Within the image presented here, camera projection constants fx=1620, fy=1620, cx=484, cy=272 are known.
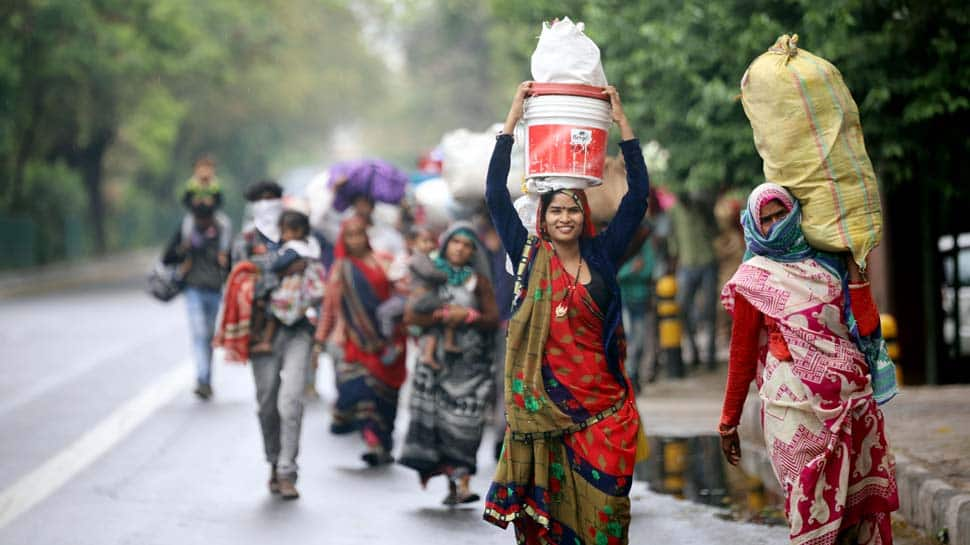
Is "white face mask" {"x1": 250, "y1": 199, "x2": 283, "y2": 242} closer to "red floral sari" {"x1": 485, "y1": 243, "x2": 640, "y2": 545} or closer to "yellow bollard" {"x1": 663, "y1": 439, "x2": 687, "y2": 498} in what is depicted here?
"yellow bollard" {"x1": 663, "y1": 439, "x2": 687, "y2": 498}

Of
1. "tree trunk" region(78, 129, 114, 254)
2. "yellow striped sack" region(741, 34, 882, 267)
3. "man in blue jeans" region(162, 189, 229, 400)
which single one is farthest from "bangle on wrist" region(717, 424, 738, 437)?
"tree trunk" region(78, 129, 114, 254)

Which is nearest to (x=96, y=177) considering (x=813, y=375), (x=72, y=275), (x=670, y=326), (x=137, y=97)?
(x=72, y=275)

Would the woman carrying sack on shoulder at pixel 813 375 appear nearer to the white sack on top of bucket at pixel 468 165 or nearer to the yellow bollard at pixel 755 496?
the yellow bollard at pixel 755 496

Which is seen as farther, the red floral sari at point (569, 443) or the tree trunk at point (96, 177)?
the tree trunk at point (96, 177)

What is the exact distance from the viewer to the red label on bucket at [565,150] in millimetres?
6602

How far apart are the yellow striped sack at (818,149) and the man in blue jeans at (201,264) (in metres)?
9.21

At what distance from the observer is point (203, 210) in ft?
48.3

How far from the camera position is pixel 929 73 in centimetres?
1103

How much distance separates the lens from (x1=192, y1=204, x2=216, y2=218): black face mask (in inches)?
576

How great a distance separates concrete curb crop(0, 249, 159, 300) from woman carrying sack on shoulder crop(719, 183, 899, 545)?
27.8 metres

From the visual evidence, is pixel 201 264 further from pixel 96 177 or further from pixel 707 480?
pixel 96 177

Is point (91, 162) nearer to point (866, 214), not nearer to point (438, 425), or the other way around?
point (438, 425)

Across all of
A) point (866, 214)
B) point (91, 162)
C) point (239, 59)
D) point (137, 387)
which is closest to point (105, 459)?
point (137, 387)

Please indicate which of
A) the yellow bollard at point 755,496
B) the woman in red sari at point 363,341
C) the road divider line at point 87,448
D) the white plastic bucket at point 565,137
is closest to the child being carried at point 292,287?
the woman in red sari at point 363,341
